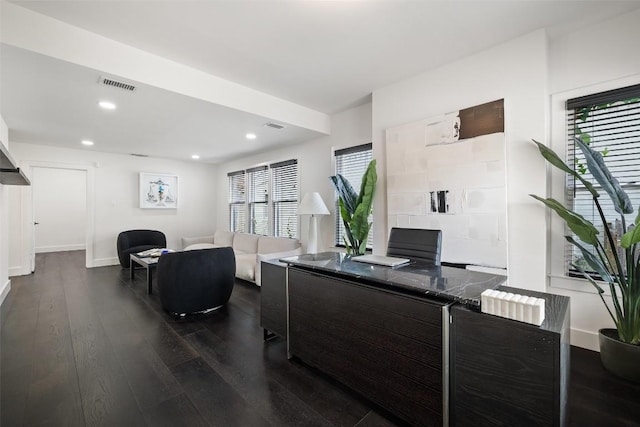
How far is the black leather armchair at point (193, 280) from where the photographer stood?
3.17m

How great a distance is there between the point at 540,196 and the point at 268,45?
285cm

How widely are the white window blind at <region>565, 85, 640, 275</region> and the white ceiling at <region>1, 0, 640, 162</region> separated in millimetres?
701

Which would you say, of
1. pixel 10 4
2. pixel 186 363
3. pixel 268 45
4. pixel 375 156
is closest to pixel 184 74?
pixel 268 45

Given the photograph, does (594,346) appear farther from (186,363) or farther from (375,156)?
(186,363)

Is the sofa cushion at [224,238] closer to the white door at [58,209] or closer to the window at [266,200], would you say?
the window at [266,200]

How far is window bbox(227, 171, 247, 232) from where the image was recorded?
7.03 m

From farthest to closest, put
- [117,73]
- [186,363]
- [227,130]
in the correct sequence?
[227,130] < [117,73] < [186,363]

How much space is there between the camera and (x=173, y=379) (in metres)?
2.04

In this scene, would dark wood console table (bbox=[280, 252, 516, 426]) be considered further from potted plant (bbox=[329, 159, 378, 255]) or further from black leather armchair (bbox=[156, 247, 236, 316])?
black leather armchair (bbox=[156, 247, 236, 316])

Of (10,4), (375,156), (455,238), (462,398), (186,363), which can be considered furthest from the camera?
(375,156)

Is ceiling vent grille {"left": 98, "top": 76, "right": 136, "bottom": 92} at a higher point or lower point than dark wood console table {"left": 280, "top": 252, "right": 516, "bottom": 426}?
higher

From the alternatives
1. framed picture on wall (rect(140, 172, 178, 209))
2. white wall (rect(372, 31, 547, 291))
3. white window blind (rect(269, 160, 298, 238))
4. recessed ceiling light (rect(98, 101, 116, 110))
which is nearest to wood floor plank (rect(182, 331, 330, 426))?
white wall (rect(372, 31, 547, 291))

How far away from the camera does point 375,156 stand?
366 centimetres

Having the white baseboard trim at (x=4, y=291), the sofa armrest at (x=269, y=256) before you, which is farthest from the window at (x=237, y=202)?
the white baseboard trim at (x=4, y=291)
